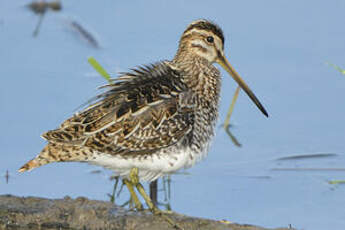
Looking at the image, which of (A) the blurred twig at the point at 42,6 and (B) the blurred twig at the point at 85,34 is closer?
(B) the blurred twig at the point at 85,34

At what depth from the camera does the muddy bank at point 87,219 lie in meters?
6.30

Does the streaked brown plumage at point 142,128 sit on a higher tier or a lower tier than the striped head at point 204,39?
lower

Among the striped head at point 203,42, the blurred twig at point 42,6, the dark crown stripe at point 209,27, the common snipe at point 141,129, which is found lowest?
the common snipe at point 141,129

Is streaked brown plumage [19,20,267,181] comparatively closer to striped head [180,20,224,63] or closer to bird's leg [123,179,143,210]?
bird's leg [123,179,143,210]

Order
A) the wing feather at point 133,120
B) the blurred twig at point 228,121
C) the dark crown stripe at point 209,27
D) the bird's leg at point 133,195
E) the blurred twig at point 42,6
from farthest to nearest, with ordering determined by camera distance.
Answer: the blurred twig at point 42,6, the blurred twig at point 228,121, the dark crown stripe at point 209,27, the bird's leg at point 133,195, the wing feather at point 133,120

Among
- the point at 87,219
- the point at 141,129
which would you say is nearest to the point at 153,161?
the point at 141,129

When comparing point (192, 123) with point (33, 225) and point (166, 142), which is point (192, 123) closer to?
point (166, 142)

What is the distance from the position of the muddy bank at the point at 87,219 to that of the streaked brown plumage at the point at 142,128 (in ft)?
1.00

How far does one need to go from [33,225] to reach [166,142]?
1.07m

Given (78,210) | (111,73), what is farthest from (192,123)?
(111,73)

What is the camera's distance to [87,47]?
9.98m

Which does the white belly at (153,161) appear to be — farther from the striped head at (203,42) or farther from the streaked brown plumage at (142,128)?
the striped head at (203,42)

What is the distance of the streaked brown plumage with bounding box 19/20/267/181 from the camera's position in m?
6.51

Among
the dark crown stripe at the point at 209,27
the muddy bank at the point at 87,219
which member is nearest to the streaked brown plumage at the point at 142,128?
the muddy bank at the point at 87,219
